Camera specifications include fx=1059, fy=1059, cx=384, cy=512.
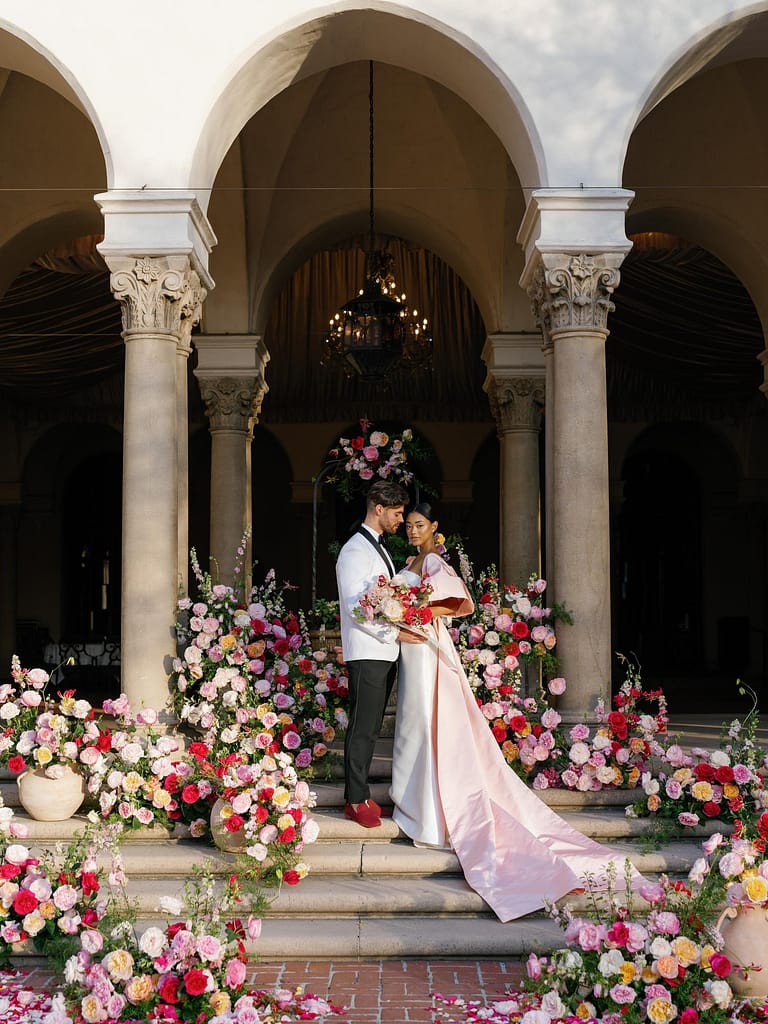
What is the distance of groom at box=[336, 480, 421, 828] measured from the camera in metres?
5.73

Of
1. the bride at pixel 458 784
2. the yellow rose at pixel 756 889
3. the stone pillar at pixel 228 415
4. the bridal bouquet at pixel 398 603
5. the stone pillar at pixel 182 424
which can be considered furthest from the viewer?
the stone pillar at pixel 228 415

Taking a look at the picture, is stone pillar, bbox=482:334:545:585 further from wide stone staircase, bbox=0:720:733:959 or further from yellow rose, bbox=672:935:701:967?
yellow rose, bbox=672:935:701:967

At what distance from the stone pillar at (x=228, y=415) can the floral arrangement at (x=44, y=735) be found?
4.22m

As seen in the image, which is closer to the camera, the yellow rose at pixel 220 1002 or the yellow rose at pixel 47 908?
the yellow rose at pixel 220 1002

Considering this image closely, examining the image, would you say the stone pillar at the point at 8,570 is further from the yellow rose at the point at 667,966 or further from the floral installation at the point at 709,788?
the yellow rose at the point at 667,966

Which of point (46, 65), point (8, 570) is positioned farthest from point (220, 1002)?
point (8, 570)

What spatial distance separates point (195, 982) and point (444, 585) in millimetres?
2623

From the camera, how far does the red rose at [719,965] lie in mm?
3648

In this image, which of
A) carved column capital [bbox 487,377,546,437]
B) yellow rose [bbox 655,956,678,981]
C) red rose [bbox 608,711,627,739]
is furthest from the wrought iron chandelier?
yellow rose [bbox 655,956,678,981]

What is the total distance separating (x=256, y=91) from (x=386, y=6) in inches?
41.3

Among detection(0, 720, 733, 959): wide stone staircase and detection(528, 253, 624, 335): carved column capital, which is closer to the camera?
detection(0, 720, 733, 959): wide stone staircase

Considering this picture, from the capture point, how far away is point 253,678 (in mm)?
6508

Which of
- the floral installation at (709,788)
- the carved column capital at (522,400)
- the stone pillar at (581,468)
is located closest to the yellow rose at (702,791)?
the floral installation at (709,788)

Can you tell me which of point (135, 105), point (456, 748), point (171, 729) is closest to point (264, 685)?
point (171, 729)
